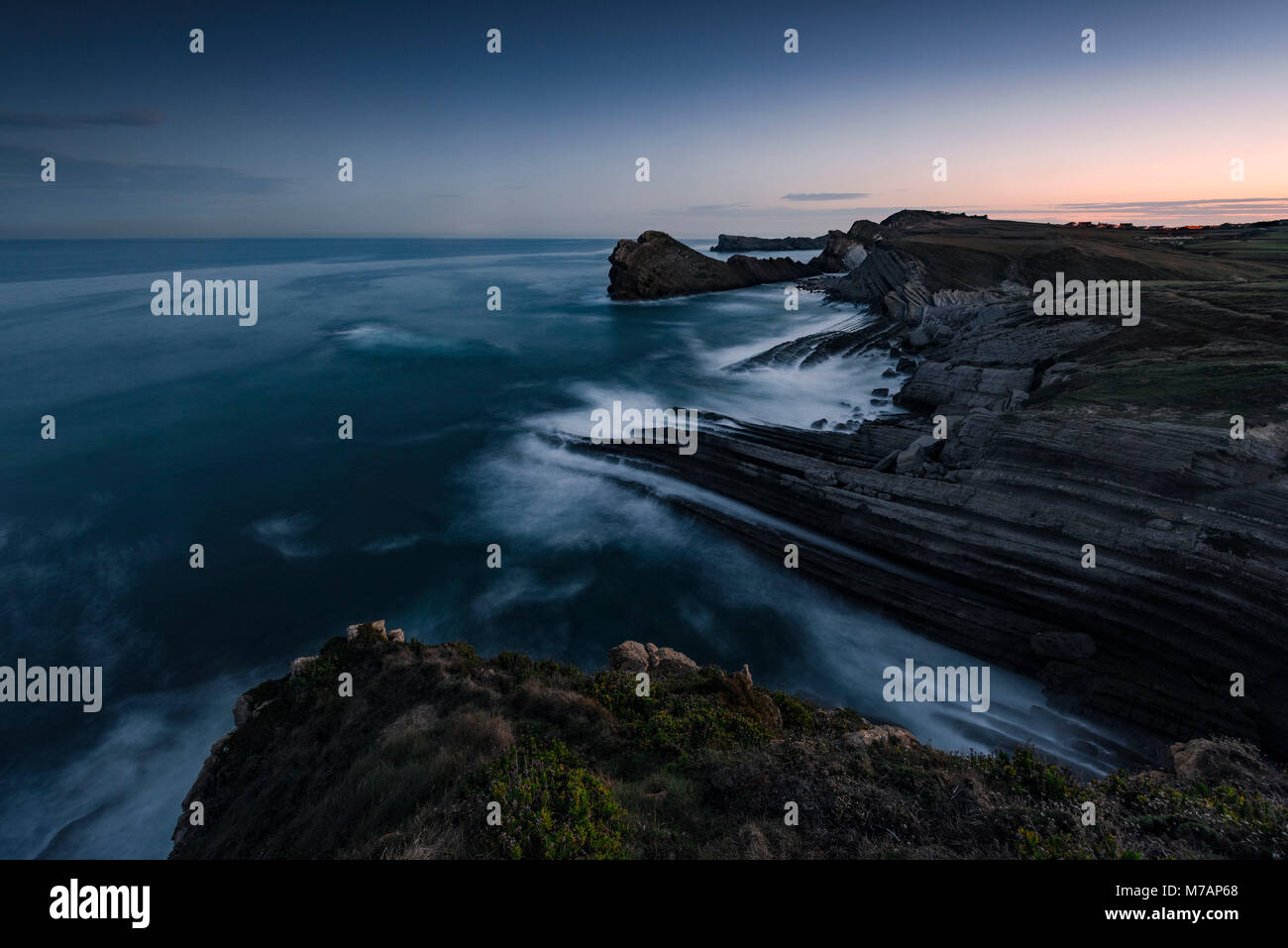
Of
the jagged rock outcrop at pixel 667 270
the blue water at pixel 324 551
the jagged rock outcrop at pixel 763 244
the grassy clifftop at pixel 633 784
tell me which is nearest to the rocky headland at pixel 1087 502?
the blue water at pixel 324 551

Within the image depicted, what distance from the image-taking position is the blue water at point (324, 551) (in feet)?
44.2

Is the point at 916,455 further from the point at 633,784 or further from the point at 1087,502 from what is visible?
the point at 633,784

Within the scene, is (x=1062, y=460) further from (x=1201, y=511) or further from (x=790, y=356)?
(x=790, y=356)

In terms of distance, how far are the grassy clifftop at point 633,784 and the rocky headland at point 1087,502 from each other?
3338 millimetres

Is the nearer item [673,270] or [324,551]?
[324,551]

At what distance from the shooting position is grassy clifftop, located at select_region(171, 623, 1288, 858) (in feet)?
21.7

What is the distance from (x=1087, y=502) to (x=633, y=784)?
50.1 feet

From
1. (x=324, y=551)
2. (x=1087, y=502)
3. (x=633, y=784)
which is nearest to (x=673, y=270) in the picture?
(x=324, y=551)

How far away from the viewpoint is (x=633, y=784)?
8.39 m

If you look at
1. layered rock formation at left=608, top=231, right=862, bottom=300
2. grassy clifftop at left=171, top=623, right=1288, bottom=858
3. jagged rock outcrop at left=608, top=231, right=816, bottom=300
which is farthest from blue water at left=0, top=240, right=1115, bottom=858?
layered rock formation at left=608, top=231, right=862, bottom=300

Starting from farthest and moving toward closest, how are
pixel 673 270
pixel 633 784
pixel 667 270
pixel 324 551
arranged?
pixel 673 270 < pixel 667 270 < pixel 324 551 < pixel 633 784

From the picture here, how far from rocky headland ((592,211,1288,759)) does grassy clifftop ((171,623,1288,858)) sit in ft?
11.0

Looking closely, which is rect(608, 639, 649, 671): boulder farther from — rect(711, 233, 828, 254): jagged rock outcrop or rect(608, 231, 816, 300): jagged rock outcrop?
rect(711, 233, 828, 254): jagged rock outcrop
